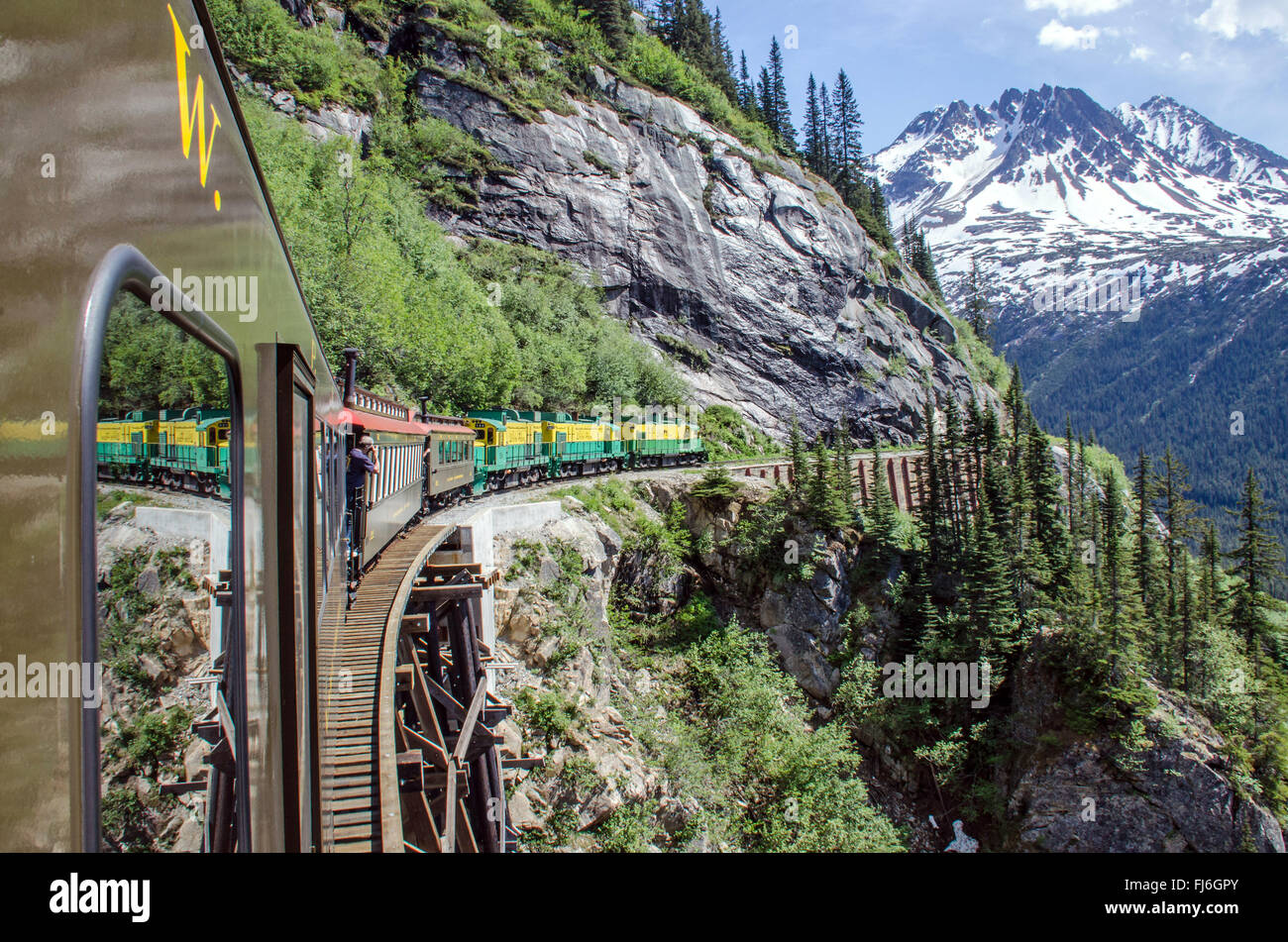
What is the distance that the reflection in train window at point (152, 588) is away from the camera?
1.26 metres

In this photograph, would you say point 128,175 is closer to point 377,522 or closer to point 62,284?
point 62,284

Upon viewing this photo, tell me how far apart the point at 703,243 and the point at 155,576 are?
54917mm

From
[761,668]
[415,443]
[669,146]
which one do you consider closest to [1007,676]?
[761,668]

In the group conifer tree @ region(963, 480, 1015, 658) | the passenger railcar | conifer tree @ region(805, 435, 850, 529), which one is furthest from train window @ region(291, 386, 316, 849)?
conifer tree @ region(963, 480, 1015, 658)

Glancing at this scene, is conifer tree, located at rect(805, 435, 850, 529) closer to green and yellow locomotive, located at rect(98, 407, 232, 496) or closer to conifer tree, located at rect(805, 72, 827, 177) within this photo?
green and yellow locomotive, located at rect(98, 407, 232, 496)

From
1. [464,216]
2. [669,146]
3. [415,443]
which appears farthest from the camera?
[669,146]

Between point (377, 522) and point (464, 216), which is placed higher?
point (464, 216)

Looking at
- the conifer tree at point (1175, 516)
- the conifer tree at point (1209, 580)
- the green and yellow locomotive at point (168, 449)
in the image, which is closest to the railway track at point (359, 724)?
the green and yellow locomotive at point (168, 449)

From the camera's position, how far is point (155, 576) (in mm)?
1457

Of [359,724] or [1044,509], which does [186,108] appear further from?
[1044,509]

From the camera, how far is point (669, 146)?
56.2 metres

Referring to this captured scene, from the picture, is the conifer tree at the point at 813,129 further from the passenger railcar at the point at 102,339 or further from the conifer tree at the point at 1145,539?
the passenger railcar at the point at 102,339
